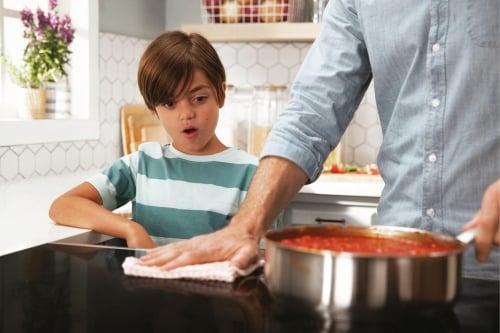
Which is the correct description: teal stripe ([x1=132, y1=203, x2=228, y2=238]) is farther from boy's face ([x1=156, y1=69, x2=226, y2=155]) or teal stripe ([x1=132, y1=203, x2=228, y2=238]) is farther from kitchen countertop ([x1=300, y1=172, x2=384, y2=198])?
kitchen countertop ([x1=300, y1=172, x2=384, y2=198])

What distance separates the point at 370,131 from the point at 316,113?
1766mm

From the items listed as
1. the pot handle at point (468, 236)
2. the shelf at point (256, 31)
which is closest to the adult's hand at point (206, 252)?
the pot handle at point (468, 236)

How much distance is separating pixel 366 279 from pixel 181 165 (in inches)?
47.1

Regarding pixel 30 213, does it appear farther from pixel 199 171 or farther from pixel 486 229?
pixel 486 229

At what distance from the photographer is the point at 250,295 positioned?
868mm

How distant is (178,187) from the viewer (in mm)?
1848

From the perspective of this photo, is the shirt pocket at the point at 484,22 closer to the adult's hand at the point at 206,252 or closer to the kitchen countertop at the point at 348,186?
the adult's hand at the point at 206,252

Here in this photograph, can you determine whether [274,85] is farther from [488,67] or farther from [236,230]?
[236,230]

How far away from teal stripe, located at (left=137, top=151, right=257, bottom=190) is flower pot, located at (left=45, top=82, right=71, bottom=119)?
0.99m

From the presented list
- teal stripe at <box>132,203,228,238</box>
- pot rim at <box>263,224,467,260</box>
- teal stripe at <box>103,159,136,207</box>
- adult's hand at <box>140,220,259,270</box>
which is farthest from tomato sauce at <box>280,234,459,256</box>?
teal stripe at <box>103,159,136,207</box>

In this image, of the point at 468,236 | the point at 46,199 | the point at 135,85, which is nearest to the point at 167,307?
the point at 468,236

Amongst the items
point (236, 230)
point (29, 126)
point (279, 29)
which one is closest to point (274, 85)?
point (279, 29)

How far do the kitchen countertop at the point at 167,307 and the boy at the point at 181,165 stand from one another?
80cm

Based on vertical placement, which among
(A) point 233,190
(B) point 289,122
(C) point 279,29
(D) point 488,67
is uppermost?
(C) point 279,29
